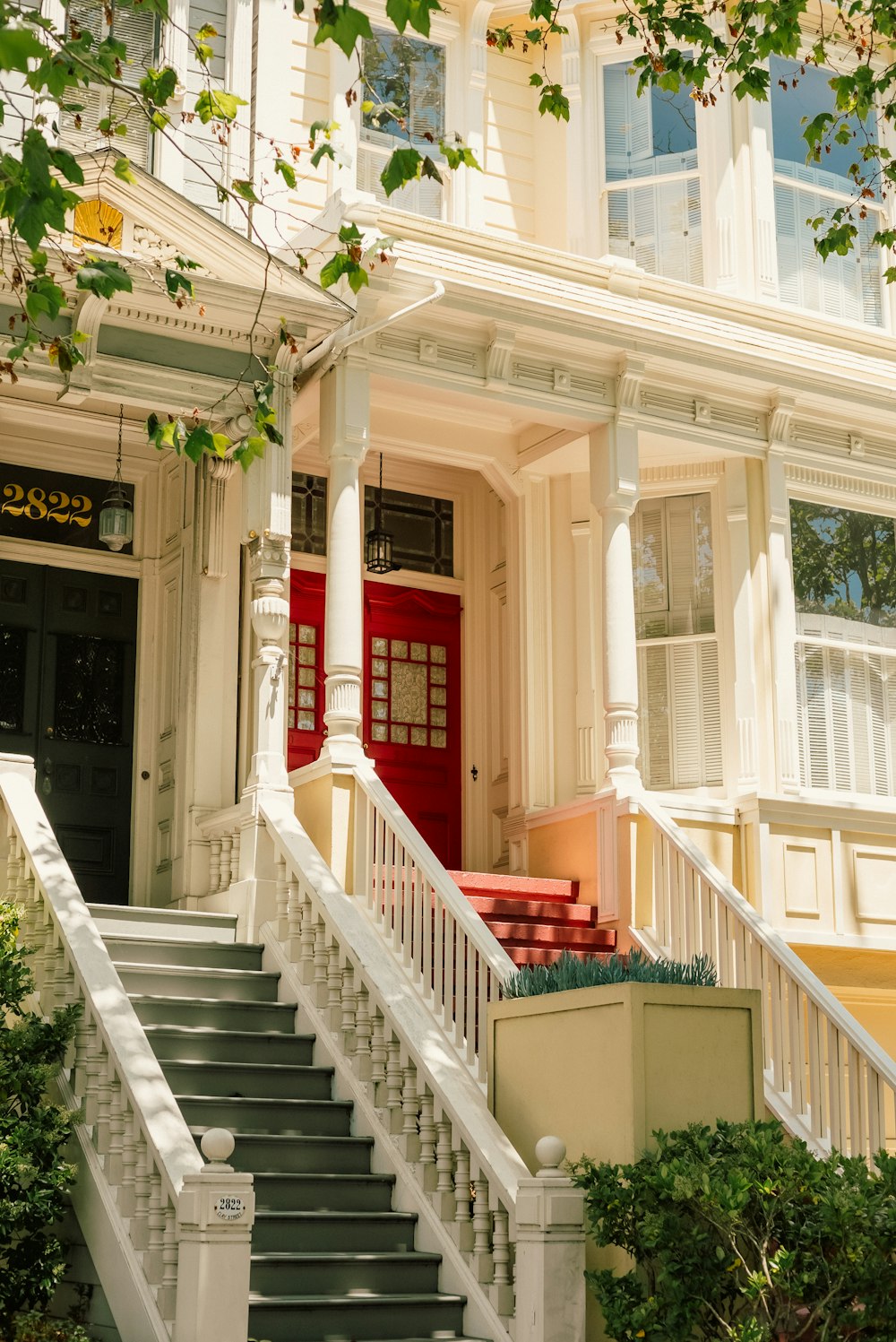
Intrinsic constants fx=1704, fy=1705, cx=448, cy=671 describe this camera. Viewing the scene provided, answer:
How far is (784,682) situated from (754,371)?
2182 millimetres

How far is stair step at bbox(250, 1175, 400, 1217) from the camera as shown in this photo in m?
7.48

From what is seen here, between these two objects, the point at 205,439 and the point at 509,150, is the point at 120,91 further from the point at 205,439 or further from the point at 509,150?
the point at 205,439

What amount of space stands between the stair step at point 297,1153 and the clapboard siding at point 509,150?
Result: 24.6 feet

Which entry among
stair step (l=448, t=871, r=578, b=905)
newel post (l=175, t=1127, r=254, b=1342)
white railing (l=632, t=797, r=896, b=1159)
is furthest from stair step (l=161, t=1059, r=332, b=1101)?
stair step (l=448, t=871, r=578, b=905)

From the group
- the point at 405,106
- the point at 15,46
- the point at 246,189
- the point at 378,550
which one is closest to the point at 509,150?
the point at 405,106

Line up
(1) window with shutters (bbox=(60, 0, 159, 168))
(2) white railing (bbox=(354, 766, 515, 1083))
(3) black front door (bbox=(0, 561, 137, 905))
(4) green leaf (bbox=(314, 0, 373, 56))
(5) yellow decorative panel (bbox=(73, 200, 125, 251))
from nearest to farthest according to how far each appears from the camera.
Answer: (4) green leaf (bbox=(314, 0, 373, 56))
(2) white railing (bbox=(354, 766, 515, 1083))
(5) yellow decorative panel (bbox=(73, 200, 125, 251))
(1) window with shutters (bbox=(60, 0, 159, 168))
(3) black front door (bbox=(0, 561, 137, 905))

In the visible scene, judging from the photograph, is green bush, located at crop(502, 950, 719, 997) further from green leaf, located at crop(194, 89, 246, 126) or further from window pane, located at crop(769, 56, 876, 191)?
window pane, located at crop(769, 56, 876, 191)

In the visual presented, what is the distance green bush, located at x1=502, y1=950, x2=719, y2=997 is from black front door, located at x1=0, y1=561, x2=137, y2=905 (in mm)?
4579

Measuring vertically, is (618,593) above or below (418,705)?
above

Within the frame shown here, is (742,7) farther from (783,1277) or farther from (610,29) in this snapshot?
(783,1277)

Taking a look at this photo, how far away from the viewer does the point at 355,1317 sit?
22.8 feet

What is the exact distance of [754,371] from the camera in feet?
39.0

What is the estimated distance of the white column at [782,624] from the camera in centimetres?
1189

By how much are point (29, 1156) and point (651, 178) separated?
898 cm
